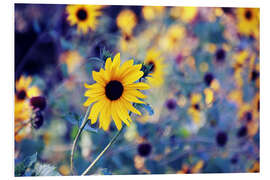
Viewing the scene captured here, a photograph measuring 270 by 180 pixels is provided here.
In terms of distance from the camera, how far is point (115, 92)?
2.78 ft

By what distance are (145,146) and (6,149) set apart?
0.56 meters

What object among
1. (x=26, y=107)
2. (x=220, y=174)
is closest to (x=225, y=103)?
(x=220, y=174)

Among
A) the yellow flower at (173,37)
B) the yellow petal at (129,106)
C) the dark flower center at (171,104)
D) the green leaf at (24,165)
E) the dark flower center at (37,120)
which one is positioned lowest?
the green leaf at (24,165)

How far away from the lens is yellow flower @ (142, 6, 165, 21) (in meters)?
1.77

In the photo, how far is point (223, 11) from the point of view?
1541 mm

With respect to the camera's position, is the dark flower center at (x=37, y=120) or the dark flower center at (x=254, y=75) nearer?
the dark flower center at (x=37, y=120)

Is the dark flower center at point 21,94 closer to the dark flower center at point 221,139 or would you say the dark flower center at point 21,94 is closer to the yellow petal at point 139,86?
the yellow petal at point 139,86

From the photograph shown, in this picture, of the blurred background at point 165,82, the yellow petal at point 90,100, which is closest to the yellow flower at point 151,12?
the blurred background at point 165,82

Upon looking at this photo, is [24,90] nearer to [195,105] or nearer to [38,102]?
[38,102]

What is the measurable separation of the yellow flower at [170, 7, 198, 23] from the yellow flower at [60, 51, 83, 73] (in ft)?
1.86

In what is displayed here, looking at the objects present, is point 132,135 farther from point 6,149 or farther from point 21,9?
point 21,9

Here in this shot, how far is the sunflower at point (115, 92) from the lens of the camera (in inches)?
32.1

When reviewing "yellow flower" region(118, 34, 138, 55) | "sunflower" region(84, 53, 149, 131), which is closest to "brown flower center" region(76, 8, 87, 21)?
"yellow flower" region(118, 34, 138, 55)

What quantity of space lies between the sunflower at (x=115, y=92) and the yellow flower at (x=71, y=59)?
0.86 m
